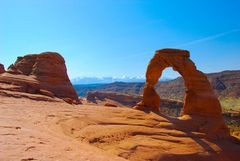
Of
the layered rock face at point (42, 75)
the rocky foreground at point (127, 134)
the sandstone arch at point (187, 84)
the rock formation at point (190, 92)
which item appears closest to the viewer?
the rocky foreground at point (127, 134)

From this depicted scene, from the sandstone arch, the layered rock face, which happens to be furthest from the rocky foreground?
the layered rock face

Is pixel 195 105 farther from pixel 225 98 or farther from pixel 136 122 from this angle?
pixel 225 98

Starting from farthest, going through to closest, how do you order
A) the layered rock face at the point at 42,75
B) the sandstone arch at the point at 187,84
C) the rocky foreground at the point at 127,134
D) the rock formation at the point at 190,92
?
the layered rock face at the point at 42,75
the sandstone arch at the point at 187,84
the rock formation at the point at 190,92
the rocky foreground at the point at 127,134

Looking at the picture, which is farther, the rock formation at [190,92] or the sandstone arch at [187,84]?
the sandstone arch at [187,84]

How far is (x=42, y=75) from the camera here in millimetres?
28516

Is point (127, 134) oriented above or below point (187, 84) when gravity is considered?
below

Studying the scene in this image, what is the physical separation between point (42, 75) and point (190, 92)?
54.6ft

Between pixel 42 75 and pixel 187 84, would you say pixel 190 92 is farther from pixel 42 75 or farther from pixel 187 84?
pixel 42 75

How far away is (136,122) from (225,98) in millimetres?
88948

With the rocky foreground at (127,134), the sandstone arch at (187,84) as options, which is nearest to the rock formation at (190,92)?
the sandstone arch at (187,84)

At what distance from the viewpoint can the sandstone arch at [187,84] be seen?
60.2 ft

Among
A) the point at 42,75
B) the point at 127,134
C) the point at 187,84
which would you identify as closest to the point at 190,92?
the point at 187,84

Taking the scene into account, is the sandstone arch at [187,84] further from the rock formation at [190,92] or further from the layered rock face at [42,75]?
the layered rock face at [42,75]

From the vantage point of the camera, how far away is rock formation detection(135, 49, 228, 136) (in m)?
17.9
